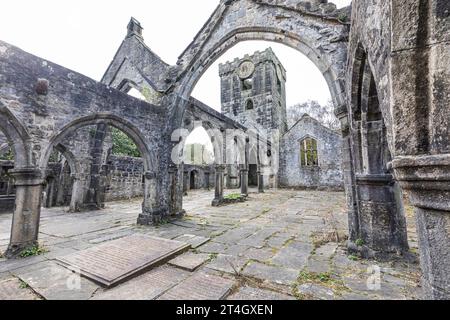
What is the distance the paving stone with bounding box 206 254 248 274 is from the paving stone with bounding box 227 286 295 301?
0.44 m

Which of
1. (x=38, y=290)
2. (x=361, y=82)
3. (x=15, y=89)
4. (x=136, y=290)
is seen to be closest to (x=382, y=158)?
(x=361, y=82)

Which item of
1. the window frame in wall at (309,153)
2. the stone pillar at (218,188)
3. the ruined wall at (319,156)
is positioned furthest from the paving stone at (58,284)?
the window frame in wall at (309,153)

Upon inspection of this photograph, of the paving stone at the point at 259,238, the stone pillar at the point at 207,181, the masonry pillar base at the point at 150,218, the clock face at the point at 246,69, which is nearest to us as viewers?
the paving stone at the point at 259,238

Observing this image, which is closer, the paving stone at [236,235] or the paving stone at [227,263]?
the paving stone at [227,263]

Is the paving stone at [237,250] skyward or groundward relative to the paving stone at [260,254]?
skyward

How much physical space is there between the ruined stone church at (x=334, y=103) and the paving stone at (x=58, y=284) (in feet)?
4.28

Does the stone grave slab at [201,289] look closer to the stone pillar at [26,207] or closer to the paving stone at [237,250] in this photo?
the paving stone at [237,250]

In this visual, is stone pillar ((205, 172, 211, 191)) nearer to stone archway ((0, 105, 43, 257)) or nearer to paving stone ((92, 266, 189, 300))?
stone archway ((0, 105, 43, 257))

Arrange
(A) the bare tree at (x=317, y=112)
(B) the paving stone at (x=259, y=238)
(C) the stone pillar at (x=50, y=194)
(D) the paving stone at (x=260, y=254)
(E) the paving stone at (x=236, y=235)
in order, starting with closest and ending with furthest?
(D) the paving stone at (x=260, y=254) → (B) the paving stone at (x=259, y=238) → (E) the paving stone at (x=236, y=235) → (C) the stone pillar at (x=50, y=194) → (A) the bare tree at (x=317, y=112)

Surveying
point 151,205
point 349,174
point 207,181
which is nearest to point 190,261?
point 349,174

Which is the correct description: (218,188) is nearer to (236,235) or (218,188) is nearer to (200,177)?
(236,235)

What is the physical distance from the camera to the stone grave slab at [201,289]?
2260mm

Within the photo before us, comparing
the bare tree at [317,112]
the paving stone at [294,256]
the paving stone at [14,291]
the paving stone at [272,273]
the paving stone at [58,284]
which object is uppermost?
the bare tree at [317,112]

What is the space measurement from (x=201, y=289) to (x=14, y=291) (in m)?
2.18
